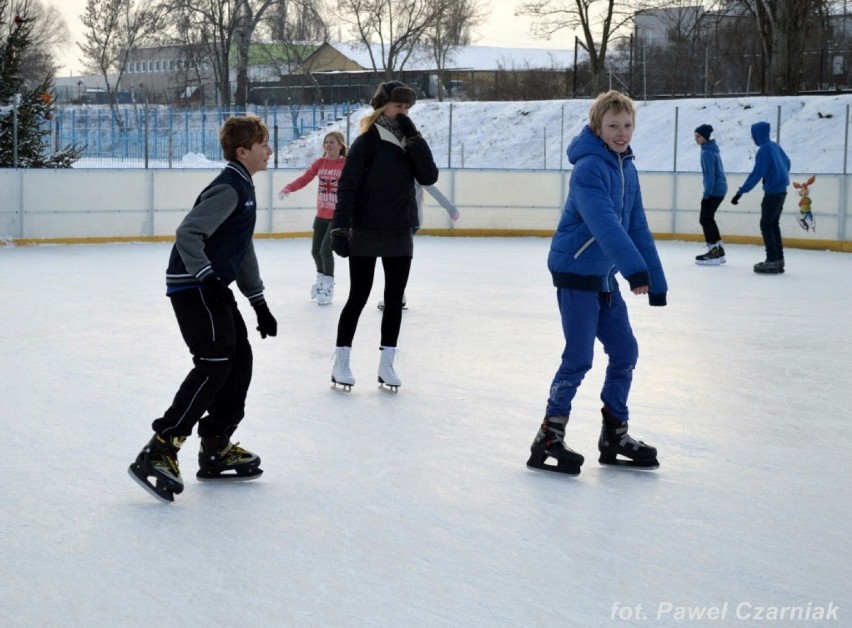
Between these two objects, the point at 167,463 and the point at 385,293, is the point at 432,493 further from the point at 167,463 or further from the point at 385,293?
the point at 385,293

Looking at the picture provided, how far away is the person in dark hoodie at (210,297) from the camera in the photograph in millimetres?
3639

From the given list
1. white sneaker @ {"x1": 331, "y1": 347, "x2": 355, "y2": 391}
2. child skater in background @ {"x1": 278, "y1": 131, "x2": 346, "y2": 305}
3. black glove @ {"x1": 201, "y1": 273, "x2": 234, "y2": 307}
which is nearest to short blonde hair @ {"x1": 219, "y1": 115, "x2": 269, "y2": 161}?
black glove @ {"x1": 201, "y1": 273, "x2": 234, "y2": 307}

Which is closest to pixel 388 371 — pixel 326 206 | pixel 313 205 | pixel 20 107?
pixel 326 206

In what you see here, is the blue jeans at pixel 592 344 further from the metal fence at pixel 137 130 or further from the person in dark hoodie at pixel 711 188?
the metal fence at pixel 137 130

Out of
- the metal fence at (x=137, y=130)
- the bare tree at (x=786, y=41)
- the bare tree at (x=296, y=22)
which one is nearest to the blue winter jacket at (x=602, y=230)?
the metal fence at (x=137, y=130)

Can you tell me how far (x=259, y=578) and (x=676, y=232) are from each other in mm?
13778

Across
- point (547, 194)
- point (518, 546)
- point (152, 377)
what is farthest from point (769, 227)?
point (518, 546)

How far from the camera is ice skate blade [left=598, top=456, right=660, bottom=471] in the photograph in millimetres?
4184

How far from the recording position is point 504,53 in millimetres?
59375

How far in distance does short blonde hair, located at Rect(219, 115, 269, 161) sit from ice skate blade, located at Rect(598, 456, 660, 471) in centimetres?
161

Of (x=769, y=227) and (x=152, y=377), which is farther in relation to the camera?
(x=769, y=227)

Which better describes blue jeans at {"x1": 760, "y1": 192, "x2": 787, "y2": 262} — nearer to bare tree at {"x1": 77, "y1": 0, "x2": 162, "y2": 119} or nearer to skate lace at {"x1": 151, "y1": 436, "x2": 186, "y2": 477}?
skate lace at {"x1": 151, "y1": 436, "x2": 186, "y2": 477}

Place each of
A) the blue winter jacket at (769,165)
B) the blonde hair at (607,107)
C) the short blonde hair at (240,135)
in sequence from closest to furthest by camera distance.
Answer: the short blonde hair at (240,135), the blonde hair at (607,107), the blue winter jacket at (769,165)

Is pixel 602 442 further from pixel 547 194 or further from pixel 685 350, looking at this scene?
pixel 547 194
